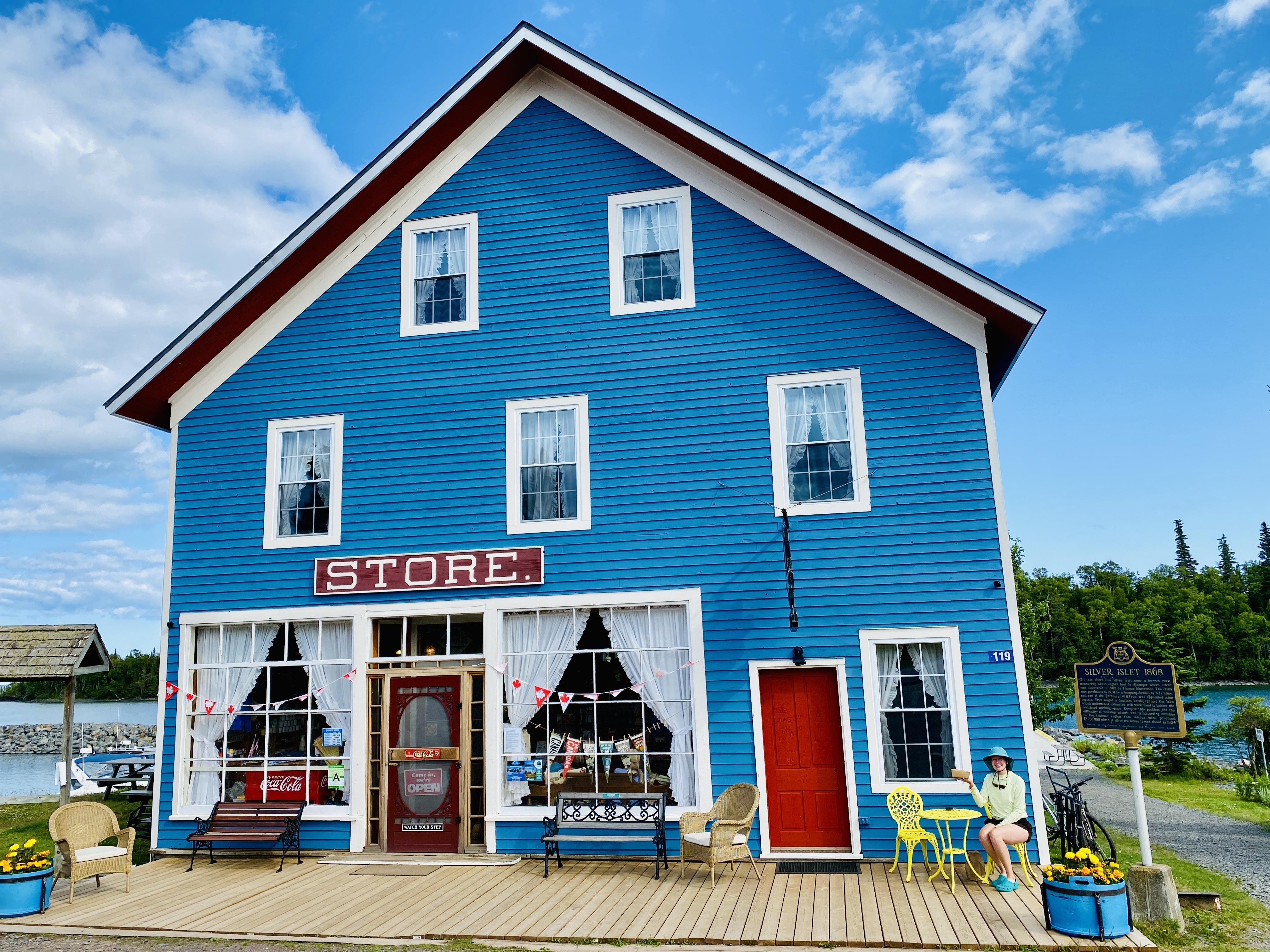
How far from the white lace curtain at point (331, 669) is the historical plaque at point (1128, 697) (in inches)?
314

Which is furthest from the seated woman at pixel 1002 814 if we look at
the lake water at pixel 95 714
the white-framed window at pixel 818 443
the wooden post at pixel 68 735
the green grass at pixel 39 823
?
the lake water at pixel 95 714

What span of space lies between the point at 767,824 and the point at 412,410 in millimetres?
6482

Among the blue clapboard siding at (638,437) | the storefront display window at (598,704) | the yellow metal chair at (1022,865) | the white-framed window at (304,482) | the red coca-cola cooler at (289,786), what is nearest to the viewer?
the yellow metal chair at (1022,865)

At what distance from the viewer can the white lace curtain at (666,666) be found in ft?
33.0

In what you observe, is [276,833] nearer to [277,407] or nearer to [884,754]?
[277,407]

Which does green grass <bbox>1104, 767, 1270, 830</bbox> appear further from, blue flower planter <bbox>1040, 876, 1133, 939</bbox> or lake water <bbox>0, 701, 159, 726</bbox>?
lake water <bbox>0, 701, 159, 726</bbox>

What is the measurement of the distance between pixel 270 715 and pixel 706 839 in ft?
18.6

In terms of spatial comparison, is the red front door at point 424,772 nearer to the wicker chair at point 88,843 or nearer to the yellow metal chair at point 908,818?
the wicker chair at point 88,843

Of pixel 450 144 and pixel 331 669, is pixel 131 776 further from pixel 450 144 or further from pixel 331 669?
pixel 450 144

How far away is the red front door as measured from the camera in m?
10.6

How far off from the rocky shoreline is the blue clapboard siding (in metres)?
31.9

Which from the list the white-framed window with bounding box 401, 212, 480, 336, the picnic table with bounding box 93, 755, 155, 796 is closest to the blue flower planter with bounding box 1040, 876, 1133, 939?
the white-framed window with bounding box 401, 212, 480, 336

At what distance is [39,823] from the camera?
15.3 meters

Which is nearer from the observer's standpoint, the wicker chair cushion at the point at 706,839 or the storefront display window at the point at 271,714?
the wicker chair cushion at the point at 706,839
